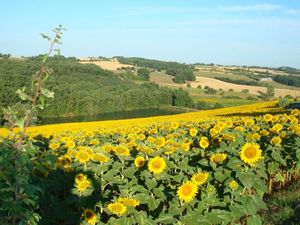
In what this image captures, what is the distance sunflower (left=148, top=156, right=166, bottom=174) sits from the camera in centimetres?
548

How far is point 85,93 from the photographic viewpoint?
10531cm

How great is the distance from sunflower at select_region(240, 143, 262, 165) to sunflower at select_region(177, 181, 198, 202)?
94cm

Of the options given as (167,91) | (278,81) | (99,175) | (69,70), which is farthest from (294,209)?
(278,81)

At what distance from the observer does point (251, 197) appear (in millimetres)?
5254

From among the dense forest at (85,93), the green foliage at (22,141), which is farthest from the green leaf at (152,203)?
the dense forest at (85,93)

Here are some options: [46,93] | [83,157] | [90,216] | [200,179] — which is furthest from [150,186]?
[46,93]

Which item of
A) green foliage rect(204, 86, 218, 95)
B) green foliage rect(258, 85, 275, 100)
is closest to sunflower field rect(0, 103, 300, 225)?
green foliage rect(258, 85, 275, 100)

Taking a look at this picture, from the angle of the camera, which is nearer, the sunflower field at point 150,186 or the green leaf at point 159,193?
the sunflower field at point 150,186

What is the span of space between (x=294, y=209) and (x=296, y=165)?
1.31 metres

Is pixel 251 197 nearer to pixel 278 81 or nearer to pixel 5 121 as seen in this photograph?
pixel 5 121

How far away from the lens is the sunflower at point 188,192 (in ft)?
16.1

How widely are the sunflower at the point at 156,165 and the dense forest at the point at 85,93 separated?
83.5 metres

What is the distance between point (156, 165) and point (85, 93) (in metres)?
101

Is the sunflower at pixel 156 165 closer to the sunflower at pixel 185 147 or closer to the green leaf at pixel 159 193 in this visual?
the green leaf at pixel 159 193
